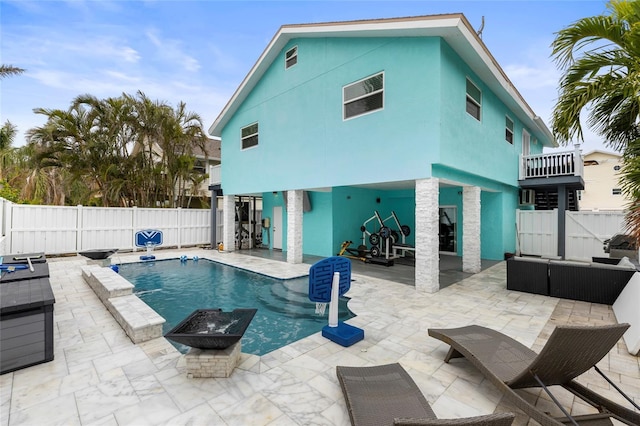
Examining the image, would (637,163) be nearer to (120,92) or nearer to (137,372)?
(137,372)

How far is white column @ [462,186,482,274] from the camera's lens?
9328 millimetres

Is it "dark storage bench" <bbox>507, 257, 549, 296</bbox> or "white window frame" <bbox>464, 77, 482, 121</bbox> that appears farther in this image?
"white window frame" <bbox>464, 77, 482, 121</bbox>

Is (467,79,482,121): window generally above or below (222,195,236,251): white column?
above

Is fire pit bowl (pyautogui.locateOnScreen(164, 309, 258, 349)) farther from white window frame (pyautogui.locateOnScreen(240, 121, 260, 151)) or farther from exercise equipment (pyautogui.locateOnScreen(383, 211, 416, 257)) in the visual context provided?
white window frame (pyautogui.locateOnScreen(240, 121, 260, 151))

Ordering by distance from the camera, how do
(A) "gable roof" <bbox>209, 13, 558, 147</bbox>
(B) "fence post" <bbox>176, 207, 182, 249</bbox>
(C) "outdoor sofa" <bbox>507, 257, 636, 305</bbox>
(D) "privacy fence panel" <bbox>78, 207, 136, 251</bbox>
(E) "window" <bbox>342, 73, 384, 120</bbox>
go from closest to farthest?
1. (C) "outdoor sofa" <bbox>507, 257, 636, 305</bbox>
2. (A) "gable roof" <bbox>209, 13, 558, 147</bbox>
3. (E) "window" <bbox>342, 73, 384, 120</bbox>
4. (D) "privacy fence panel" <bbox>78, 207, 136, 251</bbox>
5. (B) "fence post" <bbox>176, 207, 182, 249</bbox>

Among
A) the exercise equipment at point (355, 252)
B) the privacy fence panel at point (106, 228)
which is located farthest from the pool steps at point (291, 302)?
the privacy fence panel at point (106, 228)

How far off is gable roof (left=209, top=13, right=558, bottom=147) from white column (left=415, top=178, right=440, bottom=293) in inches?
143

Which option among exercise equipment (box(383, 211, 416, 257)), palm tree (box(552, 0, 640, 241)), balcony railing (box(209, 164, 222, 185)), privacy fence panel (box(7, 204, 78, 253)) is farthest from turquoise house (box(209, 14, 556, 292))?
privacy fence panel (box(7, 204, 78, 253))

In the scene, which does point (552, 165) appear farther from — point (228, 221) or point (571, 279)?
point (228, 221)

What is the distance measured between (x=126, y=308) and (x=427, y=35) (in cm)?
910

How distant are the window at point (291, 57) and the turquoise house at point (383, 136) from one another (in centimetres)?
5

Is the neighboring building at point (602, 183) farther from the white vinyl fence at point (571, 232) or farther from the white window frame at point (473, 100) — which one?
the white window frame at point (473, 100)

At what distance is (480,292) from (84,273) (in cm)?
1133

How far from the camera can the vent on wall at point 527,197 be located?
1406cm
